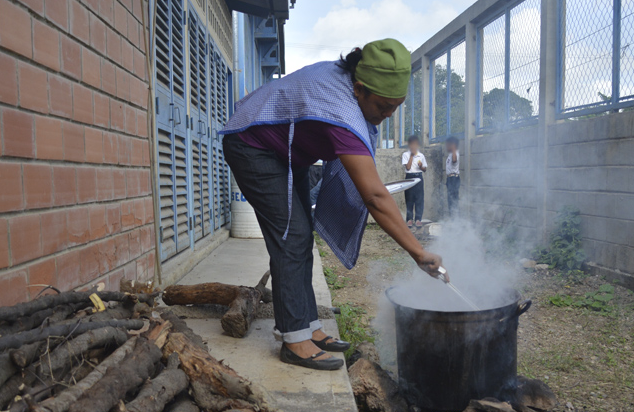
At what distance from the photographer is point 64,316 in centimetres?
189

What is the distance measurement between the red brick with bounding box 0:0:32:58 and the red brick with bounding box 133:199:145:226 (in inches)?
55.4

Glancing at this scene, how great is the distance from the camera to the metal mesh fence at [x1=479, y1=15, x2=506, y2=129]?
331 inches

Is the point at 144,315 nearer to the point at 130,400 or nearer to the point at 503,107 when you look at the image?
the point at 130,400

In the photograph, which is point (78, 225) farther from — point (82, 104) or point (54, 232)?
point (82, 104)

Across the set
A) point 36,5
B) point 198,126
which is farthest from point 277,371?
point 198,126

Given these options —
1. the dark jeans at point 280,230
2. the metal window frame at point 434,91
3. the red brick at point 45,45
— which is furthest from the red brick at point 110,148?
the metal window frame at point 434,91

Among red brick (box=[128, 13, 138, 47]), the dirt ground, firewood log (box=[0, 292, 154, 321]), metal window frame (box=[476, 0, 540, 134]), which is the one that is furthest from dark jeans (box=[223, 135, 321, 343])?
metal window frame (box=[476, 0, 540, 134])

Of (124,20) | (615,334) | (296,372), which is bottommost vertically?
(615,334)

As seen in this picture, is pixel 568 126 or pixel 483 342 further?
pixel 568 126

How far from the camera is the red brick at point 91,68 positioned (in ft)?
7.89

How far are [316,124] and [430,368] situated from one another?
4.31ft

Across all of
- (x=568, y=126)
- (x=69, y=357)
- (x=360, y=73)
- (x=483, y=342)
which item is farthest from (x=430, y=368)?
(x=568, y=126)

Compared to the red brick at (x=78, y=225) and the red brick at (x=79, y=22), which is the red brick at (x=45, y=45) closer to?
the red brick at (x=79, y=22)

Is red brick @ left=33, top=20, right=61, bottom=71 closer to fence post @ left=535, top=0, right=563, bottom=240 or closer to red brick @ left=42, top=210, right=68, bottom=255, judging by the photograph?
red brick @ left=42, top=210, right=68, bottom=255
